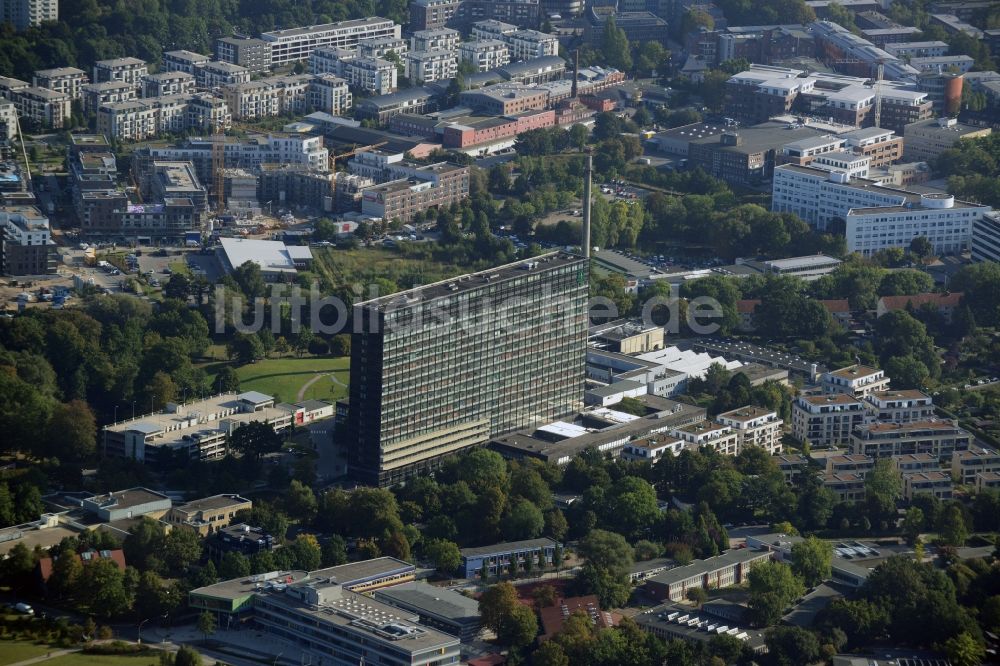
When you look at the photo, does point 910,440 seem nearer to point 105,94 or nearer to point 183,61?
point 105,94

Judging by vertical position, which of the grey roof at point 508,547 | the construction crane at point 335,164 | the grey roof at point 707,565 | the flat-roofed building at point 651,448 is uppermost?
the construction crane at point 335,164

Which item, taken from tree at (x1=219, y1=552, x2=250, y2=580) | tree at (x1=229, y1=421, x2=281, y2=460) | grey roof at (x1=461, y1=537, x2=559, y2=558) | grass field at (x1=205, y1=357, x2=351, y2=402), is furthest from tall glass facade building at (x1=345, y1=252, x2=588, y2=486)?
tree at (x1=219, y1=552, x2=250, y2=580)

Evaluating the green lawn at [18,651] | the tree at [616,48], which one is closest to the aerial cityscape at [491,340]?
the green lawn at [18,651]

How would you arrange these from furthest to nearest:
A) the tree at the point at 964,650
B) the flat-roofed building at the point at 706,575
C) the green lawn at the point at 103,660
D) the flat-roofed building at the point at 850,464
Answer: the flat-roofed building at the point at 850,464, the flat-roofed building at the point at 706,575, the tree at the point at 964,650, the green lawn at the point at 103,660

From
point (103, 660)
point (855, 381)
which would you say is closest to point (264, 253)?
point (855, 381)

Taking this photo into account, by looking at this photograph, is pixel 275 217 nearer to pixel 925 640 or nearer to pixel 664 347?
pixel 664 347

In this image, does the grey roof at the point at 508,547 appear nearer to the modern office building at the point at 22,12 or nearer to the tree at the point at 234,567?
the tree at the point at 234,567

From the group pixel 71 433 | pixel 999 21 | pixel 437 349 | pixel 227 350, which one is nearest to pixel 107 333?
pixel 227 350
